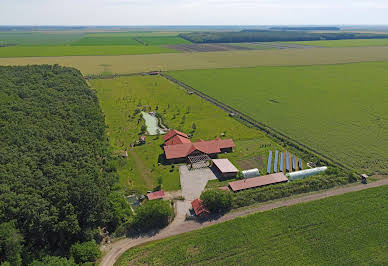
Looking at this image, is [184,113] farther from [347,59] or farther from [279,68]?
[347,59]

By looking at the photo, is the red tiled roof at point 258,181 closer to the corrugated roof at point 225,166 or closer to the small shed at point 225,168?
the small shed at point 225,168

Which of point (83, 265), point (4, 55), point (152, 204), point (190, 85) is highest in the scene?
point (4, 55)

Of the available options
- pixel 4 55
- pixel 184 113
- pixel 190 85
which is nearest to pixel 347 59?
pixel 190 85

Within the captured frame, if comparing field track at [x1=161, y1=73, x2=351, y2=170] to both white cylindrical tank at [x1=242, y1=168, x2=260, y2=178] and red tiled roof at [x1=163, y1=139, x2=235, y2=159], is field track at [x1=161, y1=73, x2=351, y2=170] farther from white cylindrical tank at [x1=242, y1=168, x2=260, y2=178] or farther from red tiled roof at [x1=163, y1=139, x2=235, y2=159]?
white cylindrical tank at [x1=242, y1=168, x2=260, y2=178]

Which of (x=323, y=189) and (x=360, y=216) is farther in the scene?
(x=323, y=189)

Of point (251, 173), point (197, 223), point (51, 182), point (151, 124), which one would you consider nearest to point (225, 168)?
point (251, 173)

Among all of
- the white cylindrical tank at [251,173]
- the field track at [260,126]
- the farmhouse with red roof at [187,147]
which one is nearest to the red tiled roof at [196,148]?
the farmhouse with red roof at [187,147]
